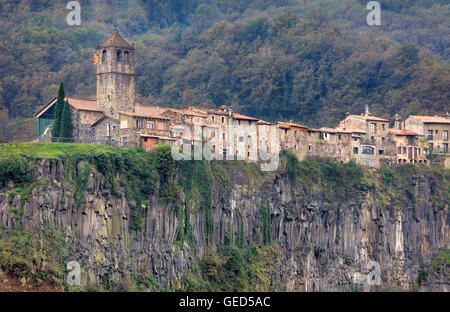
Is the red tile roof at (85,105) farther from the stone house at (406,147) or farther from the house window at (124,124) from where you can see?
the stone house at (406,147)

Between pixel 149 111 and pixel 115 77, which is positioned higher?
pixel 115 77

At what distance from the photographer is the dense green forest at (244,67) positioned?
472 feet

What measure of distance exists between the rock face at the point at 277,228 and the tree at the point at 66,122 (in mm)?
10055

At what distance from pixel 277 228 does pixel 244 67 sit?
43.9 meters

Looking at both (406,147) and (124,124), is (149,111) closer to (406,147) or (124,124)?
(124,124)

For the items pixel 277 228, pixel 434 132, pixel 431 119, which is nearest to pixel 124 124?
pixel 277 228

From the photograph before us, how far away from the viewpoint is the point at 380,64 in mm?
149875

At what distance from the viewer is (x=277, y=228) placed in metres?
112

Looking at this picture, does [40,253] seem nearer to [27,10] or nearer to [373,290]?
[373,290]

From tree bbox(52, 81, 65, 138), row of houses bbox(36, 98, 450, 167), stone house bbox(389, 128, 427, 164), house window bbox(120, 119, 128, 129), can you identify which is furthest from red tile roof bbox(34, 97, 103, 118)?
stone house bbox(389, 128, 427, 164)

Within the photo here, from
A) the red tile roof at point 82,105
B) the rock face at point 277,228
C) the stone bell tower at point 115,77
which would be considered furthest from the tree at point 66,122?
the rock face at point 277,228

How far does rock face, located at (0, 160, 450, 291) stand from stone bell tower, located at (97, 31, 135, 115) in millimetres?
10579

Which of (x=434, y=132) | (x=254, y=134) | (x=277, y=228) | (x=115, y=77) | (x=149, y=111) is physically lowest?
(x=277, y=228)

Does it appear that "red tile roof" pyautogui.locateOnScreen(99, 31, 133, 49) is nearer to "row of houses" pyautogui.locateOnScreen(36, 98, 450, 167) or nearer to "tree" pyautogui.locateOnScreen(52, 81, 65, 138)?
"row of houses" pyautogui.locateOnScreen(36, 98, 450, 167)
